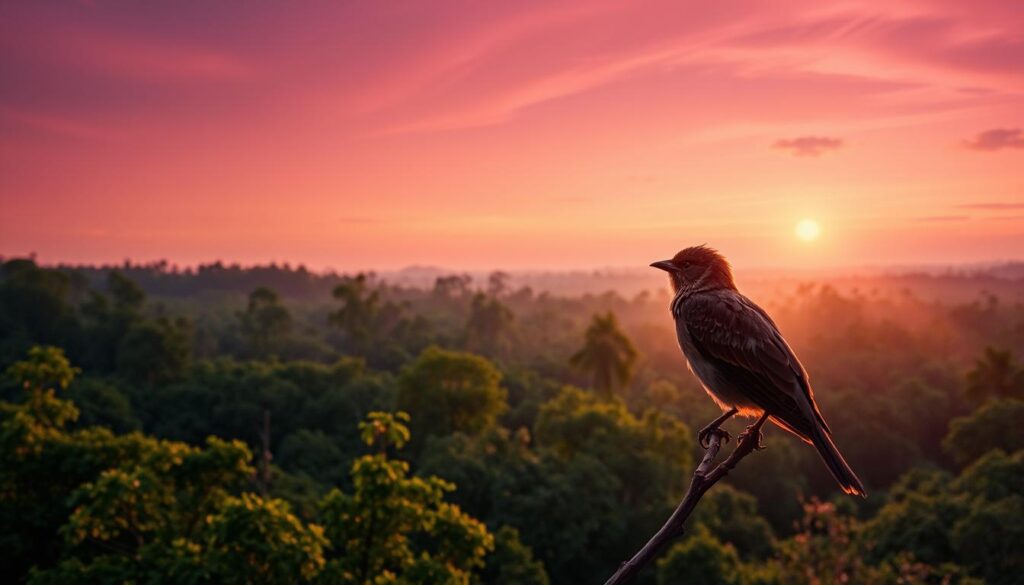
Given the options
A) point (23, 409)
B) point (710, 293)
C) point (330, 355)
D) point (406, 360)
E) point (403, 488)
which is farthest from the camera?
point (330, 355)

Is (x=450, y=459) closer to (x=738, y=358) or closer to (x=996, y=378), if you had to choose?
(x=738, y=358)

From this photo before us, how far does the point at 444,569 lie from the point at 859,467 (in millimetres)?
61296

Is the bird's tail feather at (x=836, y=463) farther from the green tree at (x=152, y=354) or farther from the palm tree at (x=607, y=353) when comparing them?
the green tree at (x=152, y=354)

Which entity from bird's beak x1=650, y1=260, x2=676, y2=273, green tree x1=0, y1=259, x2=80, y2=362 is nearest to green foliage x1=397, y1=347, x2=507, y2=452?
bird's beak x1=650, y1=260, x2=676, y2=273

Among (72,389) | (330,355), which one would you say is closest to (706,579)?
(72,389)

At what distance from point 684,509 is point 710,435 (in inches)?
62.4

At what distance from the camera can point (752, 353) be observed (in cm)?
512

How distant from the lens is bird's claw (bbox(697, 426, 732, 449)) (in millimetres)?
4387

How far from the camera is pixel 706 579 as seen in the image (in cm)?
3262

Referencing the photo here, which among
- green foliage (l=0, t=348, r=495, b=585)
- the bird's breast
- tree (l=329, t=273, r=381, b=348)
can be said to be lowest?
green foliage (l=0, t=348, r=495, b=585)

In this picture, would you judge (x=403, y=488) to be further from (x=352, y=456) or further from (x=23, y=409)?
(x=352, y=456)

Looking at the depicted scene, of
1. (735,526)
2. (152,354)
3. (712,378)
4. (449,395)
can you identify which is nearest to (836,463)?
(712,378)

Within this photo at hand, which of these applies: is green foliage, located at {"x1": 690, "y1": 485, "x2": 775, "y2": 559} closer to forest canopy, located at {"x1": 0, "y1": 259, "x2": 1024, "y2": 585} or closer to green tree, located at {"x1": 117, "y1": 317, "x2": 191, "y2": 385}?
forest canopy, located at {"x1": 0, "y1": 259, "x2": 1024, "y2": 585}

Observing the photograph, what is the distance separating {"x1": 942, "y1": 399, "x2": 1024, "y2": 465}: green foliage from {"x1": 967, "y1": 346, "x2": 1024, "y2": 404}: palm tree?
11.3 metres
